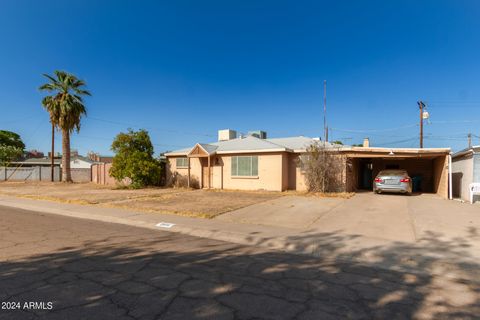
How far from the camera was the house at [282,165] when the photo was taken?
16078 millimetres

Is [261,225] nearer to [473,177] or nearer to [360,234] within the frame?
[360,234]

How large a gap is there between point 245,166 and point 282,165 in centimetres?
273

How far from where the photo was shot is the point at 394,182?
15164 millimetres

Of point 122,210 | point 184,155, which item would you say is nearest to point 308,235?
point 122,210

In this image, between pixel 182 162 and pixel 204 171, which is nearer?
pixel 204 171

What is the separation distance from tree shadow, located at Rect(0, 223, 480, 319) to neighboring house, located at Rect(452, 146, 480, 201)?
898 cm

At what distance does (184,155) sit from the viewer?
2112 cm

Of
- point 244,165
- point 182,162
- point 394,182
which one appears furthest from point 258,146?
point 394,182

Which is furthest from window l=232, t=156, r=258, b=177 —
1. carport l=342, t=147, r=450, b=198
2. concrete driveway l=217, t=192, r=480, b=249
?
concrete driveway l=217, t=192, r=480, b=249

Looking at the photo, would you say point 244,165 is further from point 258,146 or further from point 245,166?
point 258,146

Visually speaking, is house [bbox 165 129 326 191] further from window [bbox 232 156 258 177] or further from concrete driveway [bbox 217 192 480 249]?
concrete driveway [bbox 217 192 480 249]

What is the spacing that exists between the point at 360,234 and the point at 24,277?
6.76m

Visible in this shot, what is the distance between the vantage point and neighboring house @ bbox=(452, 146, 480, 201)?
40.8 ft

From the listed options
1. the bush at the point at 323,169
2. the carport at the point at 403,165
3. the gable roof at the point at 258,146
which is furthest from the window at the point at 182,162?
the carport at the point at 403,165
